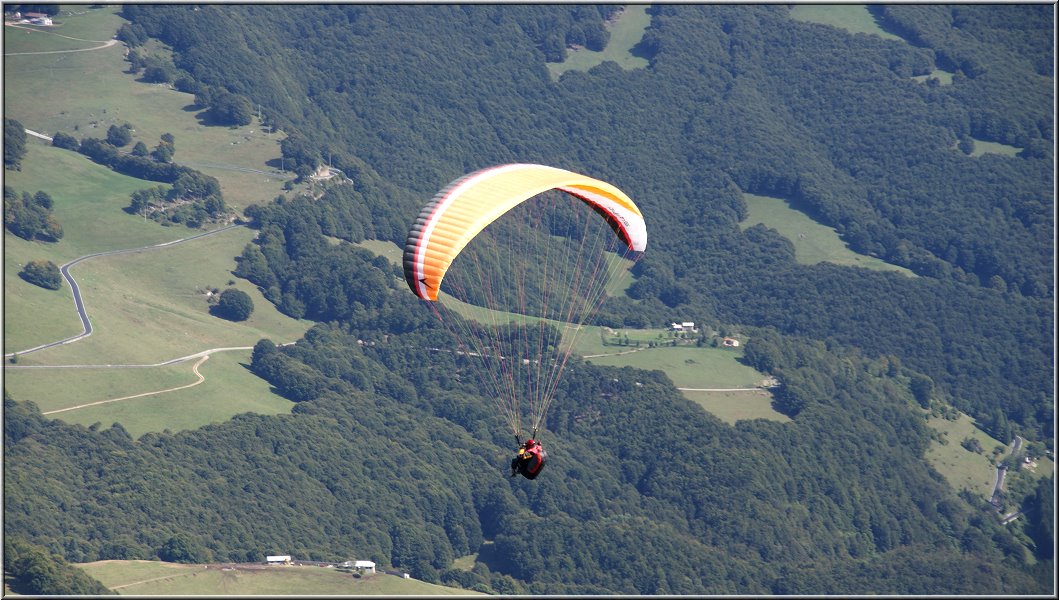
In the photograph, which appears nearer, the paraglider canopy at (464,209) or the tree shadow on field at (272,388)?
the paraglider canopy at (464,209)

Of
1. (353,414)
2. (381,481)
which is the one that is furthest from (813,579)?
(353,414)

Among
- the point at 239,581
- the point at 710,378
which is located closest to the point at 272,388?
the point at 710,378

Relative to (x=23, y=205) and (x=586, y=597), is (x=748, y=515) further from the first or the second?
(x=23, y=205)

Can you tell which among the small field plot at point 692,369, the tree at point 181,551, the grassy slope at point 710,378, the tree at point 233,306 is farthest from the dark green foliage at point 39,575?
the small field plot at point 692,369

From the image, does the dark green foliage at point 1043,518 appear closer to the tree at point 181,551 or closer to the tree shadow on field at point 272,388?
the tree shadow on field at point 272,388

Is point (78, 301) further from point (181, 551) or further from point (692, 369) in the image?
point (692, 369)

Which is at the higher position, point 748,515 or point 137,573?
point 137,573
